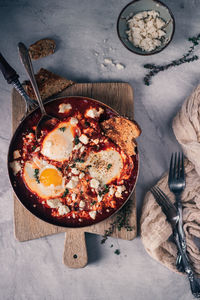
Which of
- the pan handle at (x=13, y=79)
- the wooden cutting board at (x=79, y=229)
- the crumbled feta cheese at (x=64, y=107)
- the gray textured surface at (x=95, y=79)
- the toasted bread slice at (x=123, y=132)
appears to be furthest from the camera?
the gray textured surface at (x=95, y=79)

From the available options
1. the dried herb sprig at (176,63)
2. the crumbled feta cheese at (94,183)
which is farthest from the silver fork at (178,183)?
the dried herb sprig at (176,63)

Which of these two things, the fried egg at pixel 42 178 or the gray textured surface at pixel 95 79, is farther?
the gray textured surface at pixel 95 79

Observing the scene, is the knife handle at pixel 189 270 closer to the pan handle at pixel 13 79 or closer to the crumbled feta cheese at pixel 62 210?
the crumbled feta cheese at pixel 62 210

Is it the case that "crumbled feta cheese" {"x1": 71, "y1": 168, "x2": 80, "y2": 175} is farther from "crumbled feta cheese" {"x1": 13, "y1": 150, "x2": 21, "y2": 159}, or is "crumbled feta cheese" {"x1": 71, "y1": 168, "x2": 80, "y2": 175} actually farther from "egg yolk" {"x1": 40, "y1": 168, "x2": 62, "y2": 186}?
"crumbled feta cheese" {"x1": 13, "y1": 150, "x2": 21, "y2": 159}

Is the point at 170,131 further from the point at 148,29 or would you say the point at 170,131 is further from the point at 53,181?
the point at 53,181

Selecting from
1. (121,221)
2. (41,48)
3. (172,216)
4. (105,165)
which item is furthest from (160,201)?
(41,48)

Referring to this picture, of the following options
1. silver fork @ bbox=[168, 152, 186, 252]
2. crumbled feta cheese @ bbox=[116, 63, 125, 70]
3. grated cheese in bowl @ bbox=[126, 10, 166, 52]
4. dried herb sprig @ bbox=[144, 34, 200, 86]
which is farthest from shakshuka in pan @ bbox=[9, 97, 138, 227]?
grated cheese in bowl @ bbox=[126, 10, 166, 52]

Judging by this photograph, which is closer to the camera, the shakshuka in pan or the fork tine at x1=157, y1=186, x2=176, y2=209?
the shakshuka in pan
